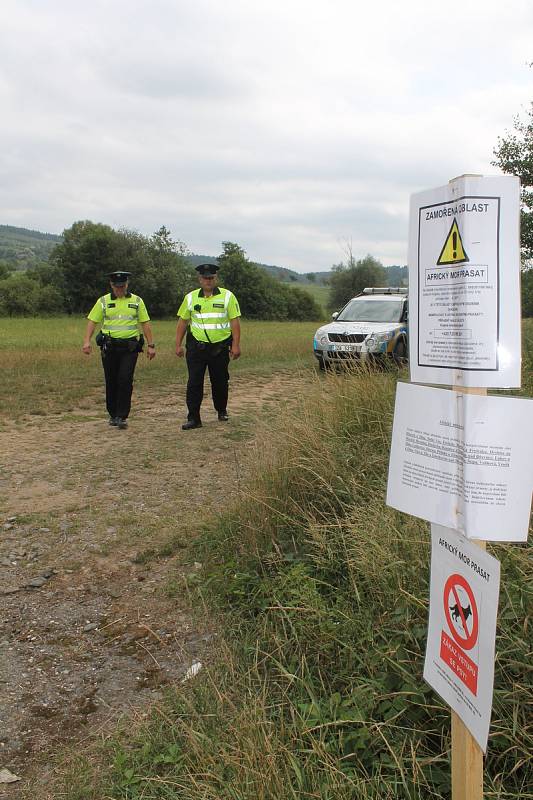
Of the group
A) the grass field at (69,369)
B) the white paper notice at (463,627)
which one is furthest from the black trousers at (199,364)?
the white paper notice at (463,627)

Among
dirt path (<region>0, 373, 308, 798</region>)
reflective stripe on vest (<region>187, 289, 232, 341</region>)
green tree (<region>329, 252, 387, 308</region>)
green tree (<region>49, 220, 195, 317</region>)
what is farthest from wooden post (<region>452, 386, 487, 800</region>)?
green tree (<region>329, 252, 387, 308</region>)

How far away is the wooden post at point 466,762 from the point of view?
5.35ft

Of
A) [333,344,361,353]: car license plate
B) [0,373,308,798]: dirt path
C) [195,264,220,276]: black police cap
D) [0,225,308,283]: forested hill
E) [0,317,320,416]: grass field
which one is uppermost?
[0,225,308,283]: forested hill

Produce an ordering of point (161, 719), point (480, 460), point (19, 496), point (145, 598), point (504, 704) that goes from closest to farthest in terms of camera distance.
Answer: point (480, 460)
point (504, 704)
point (161, 719)
point (145, 598)
point (19, 496)

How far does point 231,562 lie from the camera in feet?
13.0

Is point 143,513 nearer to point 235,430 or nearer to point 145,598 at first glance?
point 145,598

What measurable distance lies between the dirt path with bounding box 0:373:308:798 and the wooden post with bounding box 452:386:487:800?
159 centimetres

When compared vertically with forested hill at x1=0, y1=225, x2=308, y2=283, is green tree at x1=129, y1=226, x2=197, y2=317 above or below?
below

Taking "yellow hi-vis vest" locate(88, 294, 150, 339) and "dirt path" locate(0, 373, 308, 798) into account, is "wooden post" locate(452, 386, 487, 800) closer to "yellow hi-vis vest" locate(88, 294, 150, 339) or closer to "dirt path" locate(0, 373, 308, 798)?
"dirt path" locate(0, 373, 308, 798)

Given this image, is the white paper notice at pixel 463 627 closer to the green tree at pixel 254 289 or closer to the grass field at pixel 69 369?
the grass field at pixel 69 369

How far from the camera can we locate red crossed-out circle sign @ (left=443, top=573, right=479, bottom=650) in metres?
1.69

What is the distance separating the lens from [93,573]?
423 cm

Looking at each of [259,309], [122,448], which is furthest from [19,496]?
[259,309]

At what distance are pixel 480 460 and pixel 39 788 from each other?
2.03 meters
